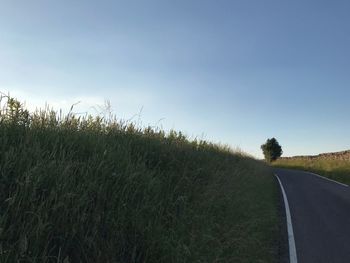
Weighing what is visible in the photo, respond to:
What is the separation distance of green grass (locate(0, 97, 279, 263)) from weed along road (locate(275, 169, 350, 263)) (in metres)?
0.86

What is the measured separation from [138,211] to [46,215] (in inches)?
69.7

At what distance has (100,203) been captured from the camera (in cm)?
568

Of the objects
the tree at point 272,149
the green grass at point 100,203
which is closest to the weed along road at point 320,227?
the green grass at point 100,203

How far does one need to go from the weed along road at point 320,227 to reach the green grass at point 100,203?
0.86 m

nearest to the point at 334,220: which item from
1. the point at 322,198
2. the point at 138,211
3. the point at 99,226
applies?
the point at 322,198

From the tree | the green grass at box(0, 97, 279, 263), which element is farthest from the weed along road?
the tree

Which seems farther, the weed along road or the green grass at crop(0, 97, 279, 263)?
the weed along road

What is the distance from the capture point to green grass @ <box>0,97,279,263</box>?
4598 millimetres

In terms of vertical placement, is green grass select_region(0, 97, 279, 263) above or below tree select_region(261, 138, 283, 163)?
below

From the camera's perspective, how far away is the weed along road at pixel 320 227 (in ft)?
29.0

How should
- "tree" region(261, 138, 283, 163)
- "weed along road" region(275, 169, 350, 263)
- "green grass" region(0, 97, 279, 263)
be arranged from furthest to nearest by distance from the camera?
"tree" region(261, 138, 283, 163) → "weed along road" region(275, 169, 350, 263) → "green grass" region(0, 97, 279, 263)

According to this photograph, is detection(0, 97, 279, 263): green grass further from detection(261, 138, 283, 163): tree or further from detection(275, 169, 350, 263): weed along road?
detection(261, 138, 283, 163): tree

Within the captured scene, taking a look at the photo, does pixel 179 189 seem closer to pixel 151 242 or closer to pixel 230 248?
pixel 230 248

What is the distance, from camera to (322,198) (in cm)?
1792
